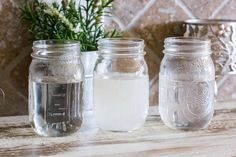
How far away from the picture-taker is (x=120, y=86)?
2.44ft

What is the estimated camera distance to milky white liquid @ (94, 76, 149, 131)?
0.75 meters

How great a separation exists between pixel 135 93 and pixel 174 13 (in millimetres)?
268

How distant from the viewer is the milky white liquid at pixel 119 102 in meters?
0.75

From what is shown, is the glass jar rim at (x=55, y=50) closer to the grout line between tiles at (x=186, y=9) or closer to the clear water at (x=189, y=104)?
the clear water at (x=189, y=104)

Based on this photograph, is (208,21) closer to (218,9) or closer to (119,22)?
(218,9)

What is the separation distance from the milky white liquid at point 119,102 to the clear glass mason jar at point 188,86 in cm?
5

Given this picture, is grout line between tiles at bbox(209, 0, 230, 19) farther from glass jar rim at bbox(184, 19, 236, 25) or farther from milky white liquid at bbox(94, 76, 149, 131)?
milky white liquid at bbox(94, 76, 149, 131)

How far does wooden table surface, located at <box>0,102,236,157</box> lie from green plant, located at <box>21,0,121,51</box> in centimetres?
15

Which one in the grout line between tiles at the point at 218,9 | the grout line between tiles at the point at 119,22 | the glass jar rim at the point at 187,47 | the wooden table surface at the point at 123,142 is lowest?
the wooden table surface at the point at 123,142

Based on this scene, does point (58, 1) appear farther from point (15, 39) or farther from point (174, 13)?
point (174, 13)

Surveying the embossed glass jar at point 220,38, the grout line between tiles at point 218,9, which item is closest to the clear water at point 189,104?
the embossed glass jar at point 220,38

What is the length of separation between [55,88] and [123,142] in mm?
135

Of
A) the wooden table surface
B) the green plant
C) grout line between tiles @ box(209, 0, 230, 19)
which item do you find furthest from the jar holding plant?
grout line between tiles @ box(209, 0, 230, 19)

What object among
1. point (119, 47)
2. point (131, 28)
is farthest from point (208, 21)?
point (119, 47)
